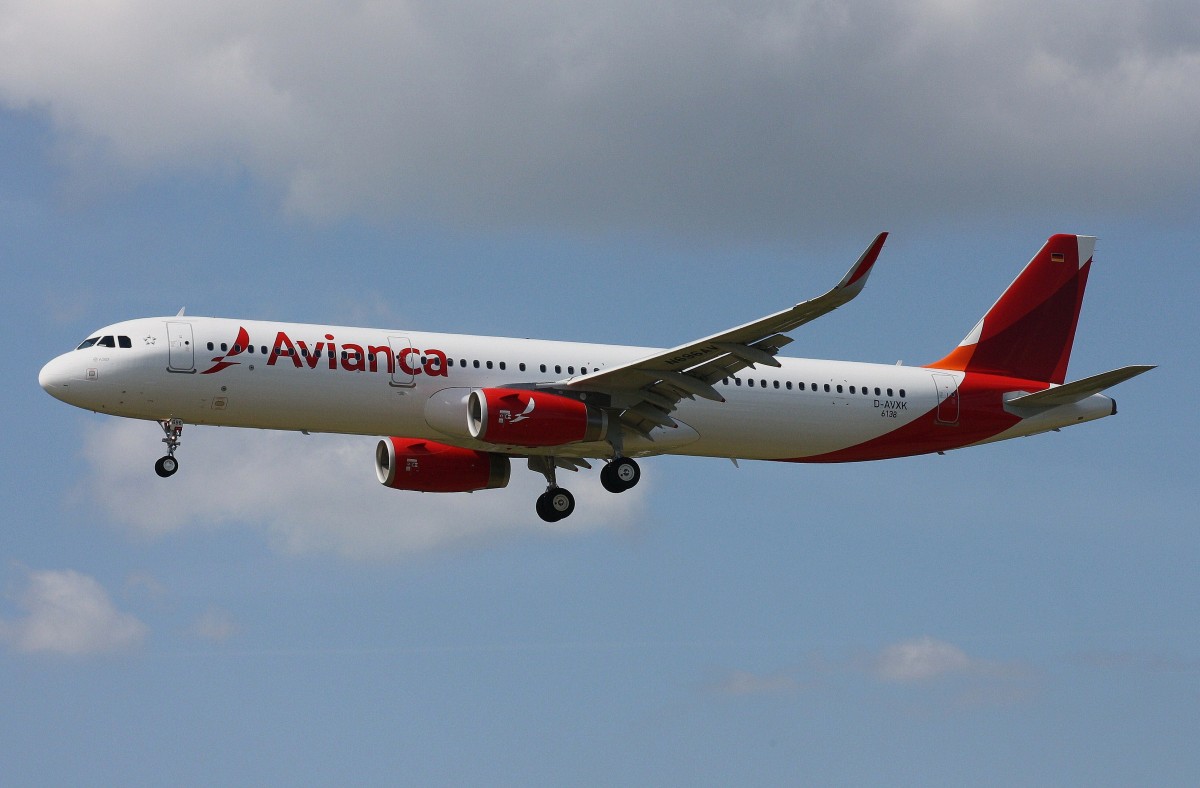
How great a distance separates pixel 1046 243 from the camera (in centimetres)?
5253

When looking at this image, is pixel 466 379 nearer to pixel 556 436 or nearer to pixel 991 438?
pixel 556 436

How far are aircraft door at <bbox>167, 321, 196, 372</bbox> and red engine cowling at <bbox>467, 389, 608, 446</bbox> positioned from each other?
22.7 ft

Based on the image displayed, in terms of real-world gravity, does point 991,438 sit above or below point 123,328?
below

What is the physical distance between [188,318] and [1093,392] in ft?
82.2

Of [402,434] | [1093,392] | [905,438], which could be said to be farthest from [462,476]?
[1093,392]

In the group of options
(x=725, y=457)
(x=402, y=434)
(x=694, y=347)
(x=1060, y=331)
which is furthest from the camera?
(x=1060, y=331)

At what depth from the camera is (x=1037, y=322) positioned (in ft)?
168

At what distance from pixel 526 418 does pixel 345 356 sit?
479 cm

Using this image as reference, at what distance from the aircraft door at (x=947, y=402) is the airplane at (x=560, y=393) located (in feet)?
0.18

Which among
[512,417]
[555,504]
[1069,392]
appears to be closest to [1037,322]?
[1069,392]

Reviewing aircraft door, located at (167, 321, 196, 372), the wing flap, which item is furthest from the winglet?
aircraft door, located at (167, 321, 196, 372)

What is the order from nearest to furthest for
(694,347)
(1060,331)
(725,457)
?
(694,347) < (725,457) < (1060,331)

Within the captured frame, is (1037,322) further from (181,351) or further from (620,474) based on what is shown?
(181,351)

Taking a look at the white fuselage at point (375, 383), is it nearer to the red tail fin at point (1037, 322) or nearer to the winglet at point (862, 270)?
the red tail fin at point (1037, 322)
